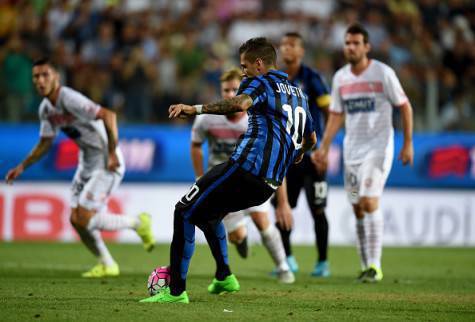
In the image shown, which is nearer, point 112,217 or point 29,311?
point 29,311

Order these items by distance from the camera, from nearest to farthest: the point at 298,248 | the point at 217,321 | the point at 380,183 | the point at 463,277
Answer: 1. the point at 217,321
2. the point at 380,183
3. the point at 463,277
4. the point at 298,248

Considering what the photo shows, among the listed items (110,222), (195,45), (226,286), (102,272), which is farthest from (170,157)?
(226,286)

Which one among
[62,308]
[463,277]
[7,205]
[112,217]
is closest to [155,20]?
[7,205]

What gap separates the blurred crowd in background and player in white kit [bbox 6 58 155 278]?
552cm

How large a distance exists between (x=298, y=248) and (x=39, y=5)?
282 inches

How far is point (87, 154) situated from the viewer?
1095 cm

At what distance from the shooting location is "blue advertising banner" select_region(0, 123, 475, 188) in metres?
16.3

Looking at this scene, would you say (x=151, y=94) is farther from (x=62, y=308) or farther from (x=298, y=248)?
(x=62, y=308)

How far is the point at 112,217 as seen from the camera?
10.9 meters

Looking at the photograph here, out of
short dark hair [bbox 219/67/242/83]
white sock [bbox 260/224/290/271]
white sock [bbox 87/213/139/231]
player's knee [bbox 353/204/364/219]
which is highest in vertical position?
short dark hair [bbox 219/67/242/83]

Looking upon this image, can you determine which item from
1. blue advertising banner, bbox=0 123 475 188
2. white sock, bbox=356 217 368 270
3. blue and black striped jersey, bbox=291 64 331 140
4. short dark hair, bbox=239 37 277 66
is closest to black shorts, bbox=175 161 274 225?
short dark hair, bbox=239 37 277 66

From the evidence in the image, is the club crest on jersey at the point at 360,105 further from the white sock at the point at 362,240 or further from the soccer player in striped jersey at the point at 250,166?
the soccer player in striped jersey at the point at 250,166

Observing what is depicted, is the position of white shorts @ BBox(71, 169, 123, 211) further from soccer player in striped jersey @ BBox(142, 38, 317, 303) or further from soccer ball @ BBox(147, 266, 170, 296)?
soccer player in striped jersey @ BBox(142, 38, 317, 303)

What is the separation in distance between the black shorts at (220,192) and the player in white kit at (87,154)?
3.12 m
